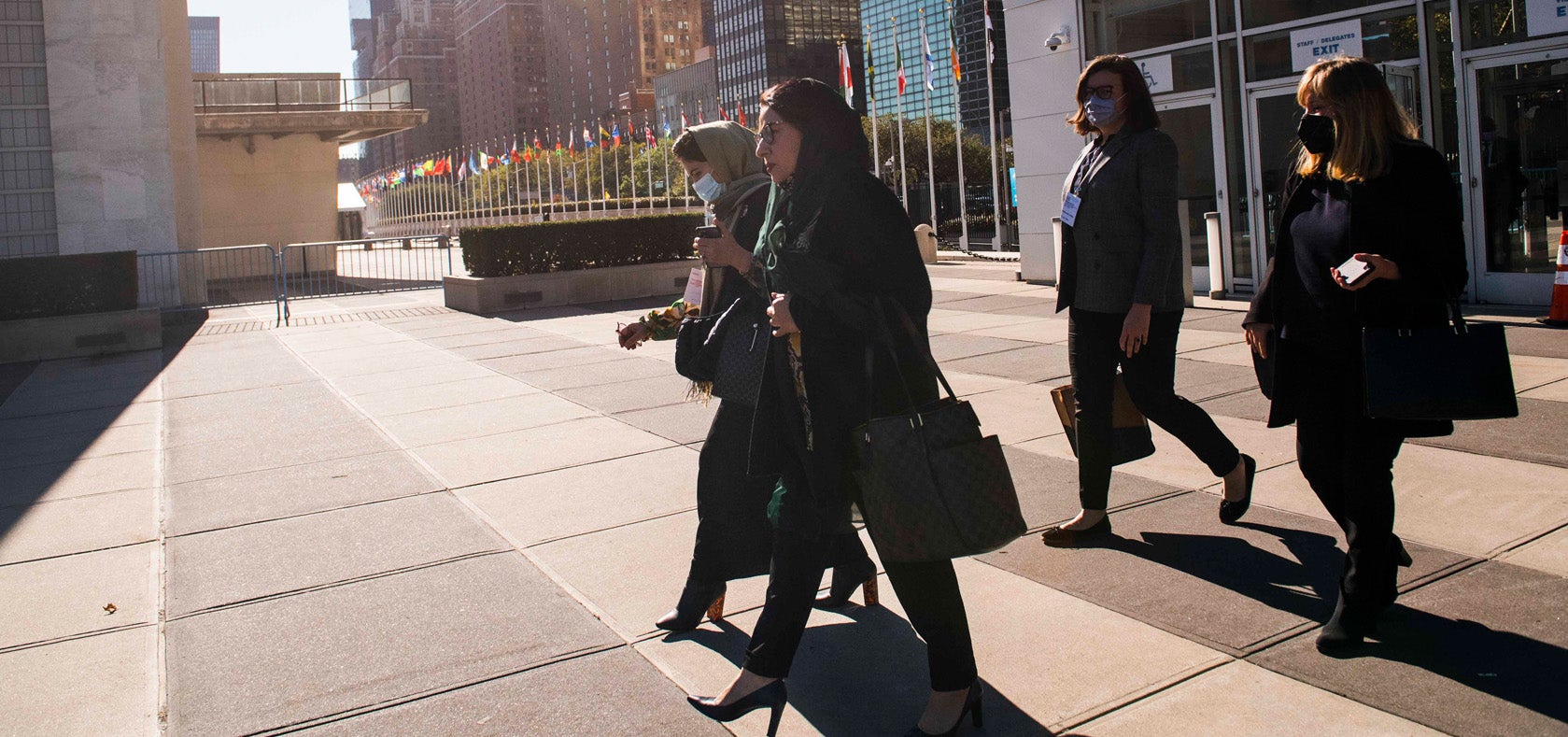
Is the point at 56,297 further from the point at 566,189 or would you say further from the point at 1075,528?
the point at 566,189

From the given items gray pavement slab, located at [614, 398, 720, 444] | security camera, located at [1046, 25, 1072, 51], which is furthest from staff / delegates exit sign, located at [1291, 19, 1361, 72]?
gray pavement slab, located at [614, 398, 720, 444]

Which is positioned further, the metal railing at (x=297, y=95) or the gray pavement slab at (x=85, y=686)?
the metal railing at (x=297, y=95)

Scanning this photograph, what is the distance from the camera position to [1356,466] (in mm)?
3797

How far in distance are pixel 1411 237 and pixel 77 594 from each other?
17.1 feet

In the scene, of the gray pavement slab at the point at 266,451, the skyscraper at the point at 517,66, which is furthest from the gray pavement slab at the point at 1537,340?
the skyscraper at the point at 517,66

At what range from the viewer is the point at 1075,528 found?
501 cm

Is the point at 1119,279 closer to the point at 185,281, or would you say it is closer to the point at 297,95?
the point at 185,281

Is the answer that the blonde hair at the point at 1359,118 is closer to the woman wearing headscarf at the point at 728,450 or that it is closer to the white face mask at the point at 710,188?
the woman wearing headscarf at the point at 728,450

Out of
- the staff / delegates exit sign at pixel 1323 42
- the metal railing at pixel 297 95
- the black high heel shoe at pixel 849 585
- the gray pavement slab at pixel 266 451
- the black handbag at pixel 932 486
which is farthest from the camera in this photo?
the metal railing at pixel 297 95

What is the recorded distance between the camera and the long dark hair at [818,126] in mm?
3342

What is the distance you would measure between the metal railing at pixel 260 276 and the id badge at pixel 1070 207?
48.2 ft

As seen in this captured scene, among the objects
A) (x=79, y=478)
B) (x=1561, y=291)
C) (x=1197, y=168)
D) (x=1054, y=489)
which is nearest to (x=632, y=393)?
(x=79, y=478)

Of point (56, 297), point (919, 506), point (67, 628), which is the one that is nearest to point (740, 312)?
point (919, 506)

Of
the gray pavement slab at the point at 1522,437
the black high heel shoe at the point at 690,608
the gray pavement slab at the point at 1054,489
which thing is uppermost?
the gray pavement slab at the point at 1522,437
